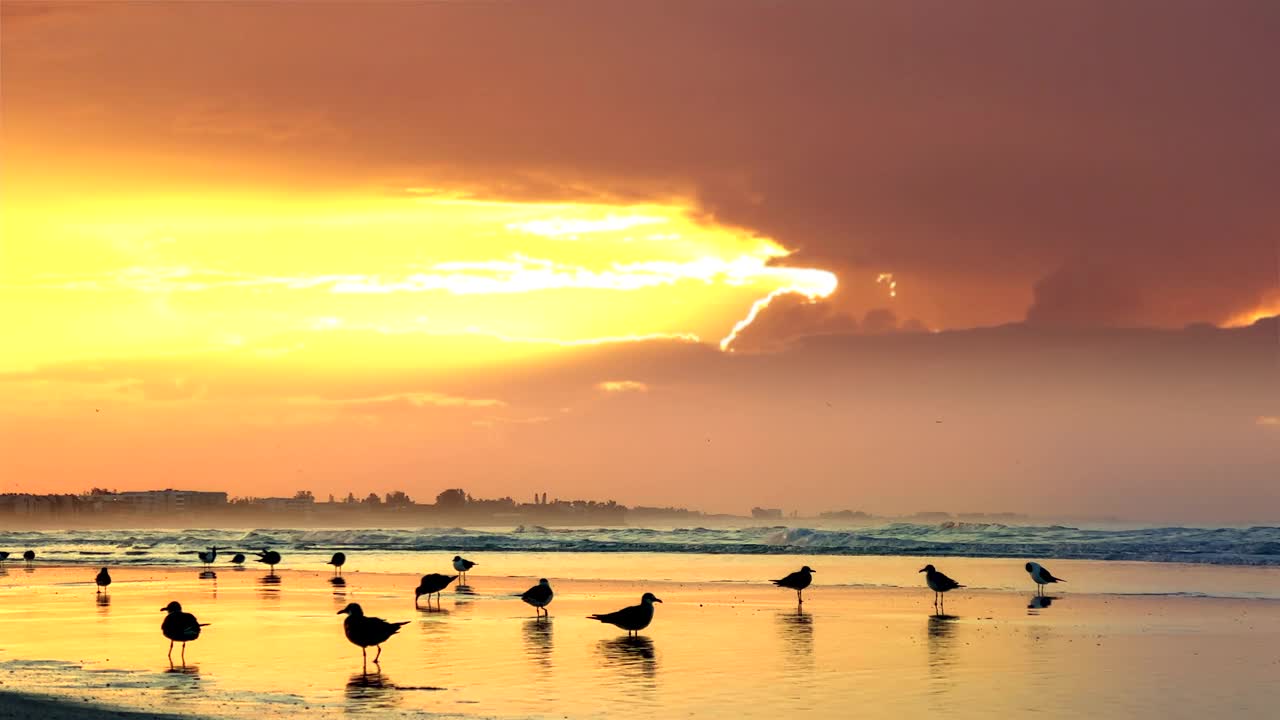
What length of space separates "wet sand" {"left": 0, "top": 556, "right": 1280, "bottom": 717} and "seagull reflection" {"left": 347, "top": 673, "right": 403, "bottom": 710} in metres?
0.06

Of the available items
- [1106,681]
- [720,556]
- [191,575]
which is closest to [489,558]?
[720,556]

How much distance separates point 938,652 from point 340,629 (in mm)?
12338

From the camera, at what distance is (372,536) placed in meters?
96.2

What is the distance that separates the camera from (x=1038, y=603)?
1401 inches

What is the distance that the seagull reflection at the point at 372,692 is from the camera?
18469 mm

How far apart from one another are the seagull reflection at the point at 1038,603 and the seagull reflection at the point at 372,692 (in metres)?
17.4

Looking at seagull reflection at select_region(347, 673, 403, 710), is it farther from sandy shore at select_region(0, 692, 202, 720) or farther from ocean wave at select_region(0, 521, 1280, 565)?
ocean wave at select_region(0, 521, 1280, 565)

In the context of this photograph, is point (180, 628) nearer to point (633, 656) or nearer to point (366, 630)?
point (366, 630)

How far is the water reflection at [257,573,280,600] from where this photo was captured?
40062 millimetres

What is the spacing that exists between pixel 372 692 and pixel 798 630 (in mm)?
11104

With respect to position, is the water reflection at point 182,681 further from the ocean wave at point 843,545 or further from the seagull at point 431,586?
the ocean wave at point 843,545

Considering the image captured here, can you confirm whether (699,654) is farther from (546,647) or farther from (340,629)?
(340,629)

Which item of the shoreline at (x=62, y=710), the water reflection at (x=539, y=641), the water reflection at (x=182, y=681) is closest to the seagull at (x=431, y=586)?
the water reflection at (x=539, y=641)

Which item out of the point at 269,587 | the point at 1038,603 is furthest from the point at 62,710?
the point at 269,587
